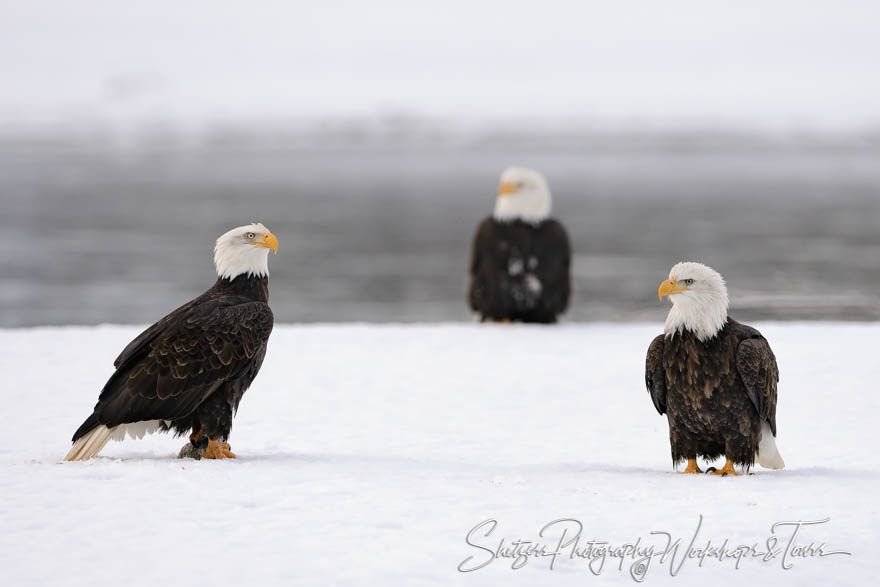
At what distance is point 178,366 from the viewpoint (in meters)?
4.79

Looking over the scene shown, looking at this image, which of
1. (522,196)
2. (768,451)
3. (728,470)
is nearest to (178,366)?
(728,470)

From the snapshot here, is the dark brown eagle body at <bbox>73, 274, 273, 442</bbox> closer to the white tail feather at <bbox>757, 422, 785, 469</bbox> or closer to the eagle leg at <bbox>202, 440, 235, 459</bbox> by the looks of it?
the eagle leg at <bbox>202, 440, 235, 459</bbox>

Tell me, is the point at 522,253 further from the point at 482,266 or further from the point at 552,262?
the point at 482,266

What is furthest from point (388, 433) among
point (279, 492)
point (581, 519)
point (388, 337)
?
point (388, 337)

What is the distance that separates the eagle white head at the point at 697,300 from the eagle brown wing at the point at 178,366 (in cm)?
182

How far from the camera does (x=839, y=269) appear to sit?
28.8 m

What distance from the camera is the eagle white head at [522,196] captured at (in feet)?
33.7

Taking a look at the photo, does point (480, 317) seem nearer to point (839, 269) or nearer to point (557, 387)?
point (557, 387)

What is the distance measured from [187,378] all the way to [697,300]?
2.21m

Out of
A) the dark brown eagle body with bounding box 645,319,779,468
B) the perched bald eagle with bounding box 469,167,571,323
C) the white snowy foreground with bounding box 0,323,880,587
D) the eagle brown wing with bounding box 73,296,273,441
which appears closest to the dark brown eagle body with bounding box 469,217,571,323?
the perched bald eagle with bounding box 469,167,571,323

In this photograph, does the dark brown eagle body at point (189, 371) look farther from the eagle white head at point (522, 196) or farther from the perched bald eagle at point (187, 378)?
the eagle white head at point (522, 196)

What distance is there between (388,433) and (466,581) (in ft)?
8.06

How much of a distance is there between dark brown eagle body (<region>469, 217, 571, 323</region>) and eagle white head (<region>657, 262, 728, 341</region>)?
5.36 m

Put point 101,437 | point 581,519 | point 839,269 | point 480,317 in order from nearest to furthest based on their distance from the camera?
point 581,519
point 101,437
point 480,317
point 839,269
